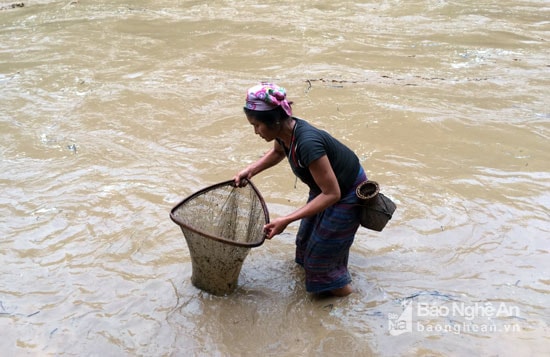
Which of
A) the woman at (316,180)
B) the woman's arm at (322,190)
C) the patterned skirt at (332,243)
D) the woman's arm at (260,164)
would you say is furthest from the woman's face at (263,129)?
the patterned skirt at (332,243)

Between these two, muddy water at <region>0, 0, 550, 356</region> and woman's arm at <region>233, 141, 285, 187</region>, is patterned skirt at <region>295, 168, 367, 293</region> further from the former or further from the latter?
woman's arm at <region>233, 141, 285, 187</region>

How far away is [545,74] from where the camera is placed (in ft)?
21.5

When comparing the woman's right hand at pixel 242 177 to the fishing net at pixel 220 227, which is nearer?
the fishing net at pixel 220 227

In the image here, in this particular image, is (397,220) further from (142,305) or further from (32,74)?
(32,74)

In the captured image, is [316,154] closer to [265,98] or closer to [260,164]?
[265,98]

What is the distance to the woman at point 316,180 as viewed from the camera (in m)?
2.41

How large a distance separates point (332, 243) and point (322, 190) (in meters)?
0.42

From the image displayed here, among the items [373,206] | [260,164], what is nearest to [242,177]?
[260,164]

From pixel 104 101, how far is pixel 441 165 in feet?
12.9

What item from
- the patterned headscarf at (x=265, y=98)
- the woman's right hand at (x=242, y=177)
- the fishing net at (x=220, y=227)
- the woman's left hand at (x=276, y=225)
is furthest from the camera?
the woman's right hand at (x=242, y=177)

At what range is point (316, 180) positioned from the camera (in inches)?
96.8

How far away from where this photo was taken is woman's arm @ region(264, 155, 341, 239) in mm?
2416

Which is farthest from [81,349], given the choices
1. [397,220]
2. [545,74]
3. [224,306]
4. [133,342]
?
[545,74]

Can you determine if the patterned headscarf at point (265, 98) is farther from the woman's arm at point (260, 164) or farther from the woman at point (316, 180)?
the woman's arm at point (260, 164)
